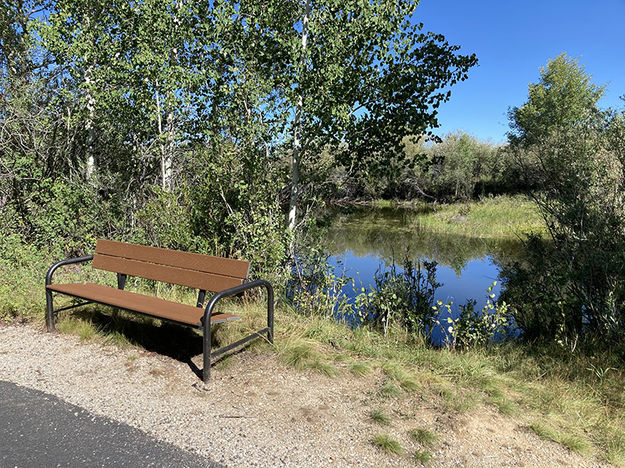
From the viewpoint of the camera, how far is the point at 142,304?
4008mm

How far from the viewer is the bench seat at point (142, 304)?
11.8 feet

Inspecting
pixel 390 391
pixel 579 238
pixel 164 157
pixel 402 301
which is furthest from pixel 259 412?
pixel 164 157

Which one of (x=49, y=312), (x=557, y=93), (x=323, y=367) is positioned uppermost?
(x=557, y=93)

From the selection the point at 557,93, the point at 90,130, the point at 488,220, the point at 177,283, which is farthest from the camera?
the point at 557,93

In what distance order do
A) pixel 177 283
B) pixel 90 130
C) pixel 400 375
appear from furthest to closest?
pixel 90 130 < pixel 177 283 < pixel 400 375

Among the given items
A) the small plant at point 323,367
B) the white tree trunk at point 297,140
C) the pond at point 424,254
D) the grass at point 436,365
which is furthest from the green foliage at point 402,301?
the small plant at point 323,367

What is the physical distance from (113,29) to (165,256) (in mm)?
7858

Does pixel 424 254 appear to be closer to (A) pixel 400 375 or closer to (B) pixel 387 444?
(A) pixel 400 375

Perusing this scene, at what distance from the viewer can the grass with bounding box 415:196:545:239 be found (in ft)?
69.4

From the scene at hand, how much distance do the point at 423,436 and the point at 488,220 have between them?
2317 cm

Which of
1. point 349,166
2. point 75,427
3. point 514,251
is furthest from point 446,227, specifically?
point 75,427

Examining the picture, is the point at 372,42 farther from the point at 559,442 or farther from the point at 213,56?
the point at 559,442

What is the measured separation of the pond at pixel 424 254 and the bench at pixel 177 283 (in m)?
3.66

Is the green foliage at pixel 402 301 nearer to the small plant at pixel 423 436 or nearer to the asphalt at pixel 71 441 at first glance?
the small plant at pixel 423 436
